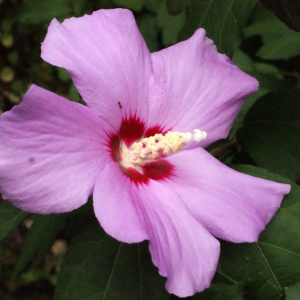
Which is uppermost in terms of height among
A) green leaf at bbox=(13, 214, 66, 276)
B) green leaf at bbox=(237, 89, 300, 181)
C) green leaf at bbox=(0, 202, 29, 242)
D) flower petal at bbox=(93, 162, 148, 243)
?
flower petal at bbox=(93, 162, 148, 243)

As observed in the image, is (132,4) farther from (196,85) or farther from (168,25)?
(196,85)

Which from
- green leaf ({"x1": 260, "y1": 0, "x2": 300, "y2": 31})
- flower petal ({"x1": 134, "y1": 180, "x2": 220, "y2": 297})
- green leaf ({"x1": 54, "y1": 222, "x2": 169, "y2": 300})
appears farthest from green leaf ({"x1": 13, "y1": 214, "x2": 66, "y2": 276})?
green leaf ({"x1": 260, "y1": 0, "x2": 300, "y2": 31})

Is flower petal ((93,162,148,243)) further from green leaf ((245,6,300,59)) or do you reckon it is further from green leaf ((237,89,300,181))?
green leaf ((245,6,300,59))

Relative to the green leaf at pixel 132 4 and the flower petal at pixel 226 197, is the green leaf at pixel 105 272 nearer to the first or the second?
the flower petal at pixel 226 197

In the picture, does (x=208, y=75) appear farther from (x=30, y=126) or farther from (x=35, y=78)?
(x=35, y=78)

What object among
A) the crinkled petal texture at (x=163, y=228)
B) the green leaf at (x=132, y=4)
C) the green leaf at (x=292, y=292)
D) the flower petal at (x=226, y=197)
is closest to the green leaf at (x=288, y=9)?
the flower petal at (x=226, y=197)

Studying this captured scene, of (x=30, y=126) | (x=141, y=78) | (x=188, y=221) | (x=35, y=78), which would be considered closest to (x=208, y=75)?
(x=141, y=78)
